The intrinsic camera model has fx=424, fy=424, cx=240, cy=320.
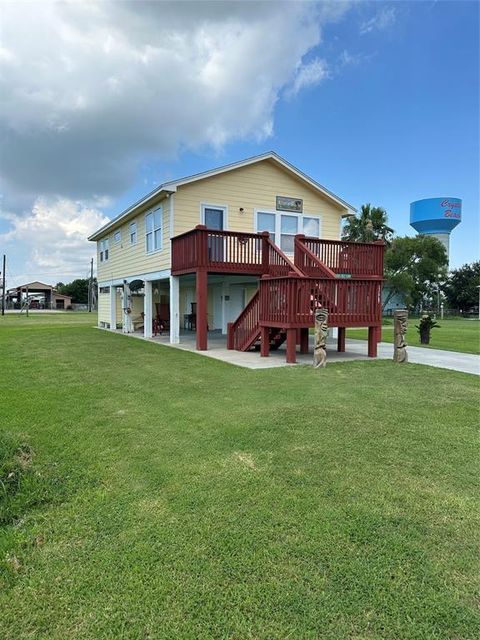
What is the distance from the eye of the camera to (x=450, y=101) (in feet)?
45.8

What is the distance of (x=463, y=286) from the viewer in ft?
184

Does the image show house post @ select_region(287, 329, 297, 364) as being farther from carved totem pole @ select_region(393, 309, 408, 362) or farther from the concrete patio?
carved totem pole @ select_region(393, 309, 408, 362)

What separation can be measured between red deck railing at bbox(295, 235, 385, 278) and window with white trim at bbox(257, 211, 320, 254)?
2.73m

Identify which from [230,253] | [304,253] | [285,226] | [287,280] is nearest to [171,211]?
[230,253]

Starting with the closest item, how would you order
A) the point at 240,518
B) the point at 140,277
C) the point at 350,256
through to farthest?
the point at 240,518 → the point at 350,256 → the point at 140,277

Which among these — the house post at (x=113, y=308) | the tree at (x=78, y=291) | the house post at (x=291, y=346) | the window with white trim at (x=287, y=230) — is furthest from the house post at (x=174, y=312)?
the tree at (x=78, y=291)

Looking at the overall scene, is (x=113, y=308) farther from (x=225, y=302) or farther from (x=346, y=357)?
(x=346, y=357)

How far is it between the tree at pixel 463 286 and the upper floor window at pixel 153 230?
49943 millimetres

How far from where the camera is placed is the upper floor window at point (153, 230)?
14.5 metres

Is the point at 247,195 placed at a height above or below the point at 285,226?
above

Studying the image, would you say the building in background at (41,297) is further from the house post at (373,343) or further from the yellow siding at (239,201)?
the house post at (373,343)

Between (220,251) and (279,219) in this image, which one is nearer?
(220,251)

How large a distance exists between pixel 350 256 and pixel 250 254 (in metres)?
2.90

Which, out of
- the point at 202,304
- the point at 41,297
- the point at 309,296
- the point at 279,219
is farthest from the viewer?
the point at 41,297
